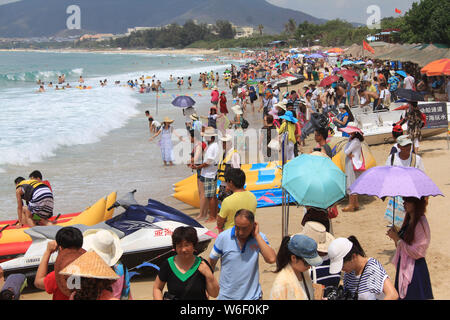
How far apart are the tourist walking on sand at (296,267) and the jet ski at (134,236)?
2.82m

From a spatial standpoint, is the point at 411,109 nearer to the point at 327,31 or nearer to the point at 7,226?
the point at 7,226

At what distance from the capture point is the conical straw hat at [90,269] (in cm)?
286

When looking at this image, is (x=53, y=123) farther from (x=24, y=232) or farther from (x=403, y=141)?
(x=403, y=141)

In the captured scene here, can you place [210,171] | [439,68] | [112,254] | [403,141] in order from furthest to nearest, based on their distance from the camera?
[439,68] < [210,171] < [403,141] < [112,254]

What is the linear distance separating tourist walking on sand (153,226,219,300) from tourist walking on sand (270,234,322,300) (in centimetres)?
49

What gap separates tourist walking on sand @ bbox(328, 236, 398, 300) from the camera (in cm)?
313

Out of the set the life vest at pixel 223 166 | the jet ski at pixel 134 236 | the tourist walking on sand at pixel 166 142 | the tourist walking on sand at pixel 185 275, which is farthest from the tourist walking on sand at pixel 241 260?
the tourist walking on sand at pixel 166 142

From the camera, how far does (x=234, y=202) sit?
4.24 m

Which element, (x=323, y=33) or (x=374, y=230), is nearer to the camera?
(x=374, y=230)

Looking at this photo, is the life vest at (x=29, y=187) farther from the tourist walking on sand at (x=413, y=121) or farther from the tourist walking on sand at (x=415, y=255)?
the tourist walking on sand at (x=413, y=121)

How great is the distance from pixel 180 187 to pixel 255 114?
1308cm

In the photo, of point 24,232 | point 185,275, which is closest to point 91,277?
point 185,275

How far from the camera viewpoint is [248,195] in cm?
430

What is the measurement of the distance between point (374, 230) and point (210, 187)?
7.85 ft
